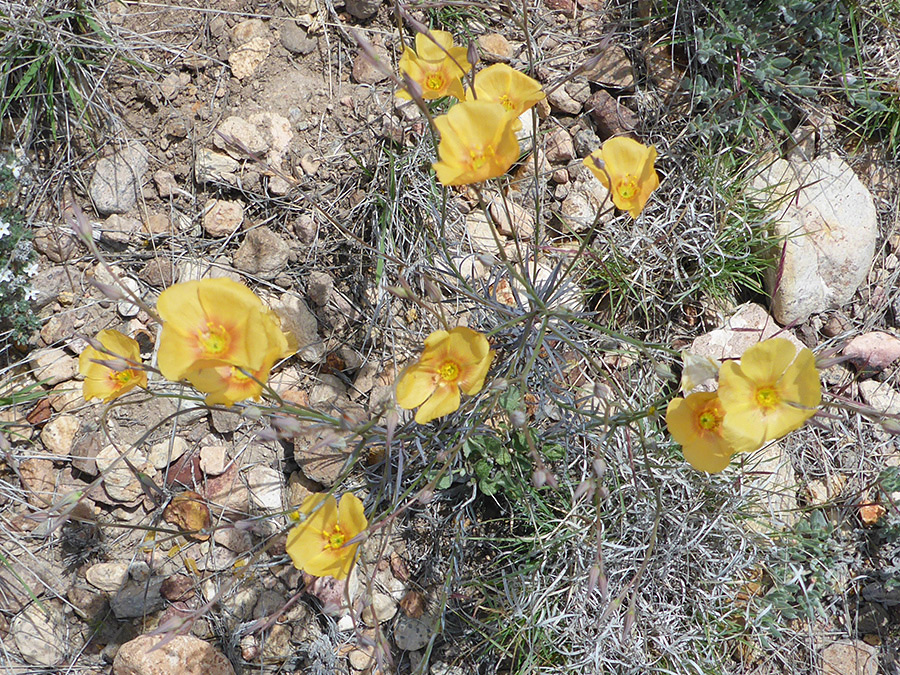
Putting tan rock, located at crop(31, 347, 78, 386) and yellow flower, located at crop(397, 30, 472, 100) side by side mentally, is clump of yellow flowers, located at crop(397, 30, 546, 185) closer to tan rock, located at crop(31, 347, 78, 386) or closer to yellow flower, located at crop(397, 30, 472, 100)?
yellow flower, located at crop(397, 30, 472, 100)

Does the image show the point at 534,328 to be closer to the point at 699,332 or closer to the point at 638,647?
the point at 699,332

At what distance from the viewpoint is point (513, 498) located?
9.54 feet

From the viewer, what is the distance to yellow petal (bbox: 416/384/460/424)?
2316 millimetres

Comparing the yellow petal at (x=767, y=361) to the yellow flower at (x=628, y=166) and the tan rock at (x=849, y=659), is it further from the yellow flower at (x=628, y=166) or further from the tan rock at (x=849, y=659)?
the tan rock at (x=849, y=659)

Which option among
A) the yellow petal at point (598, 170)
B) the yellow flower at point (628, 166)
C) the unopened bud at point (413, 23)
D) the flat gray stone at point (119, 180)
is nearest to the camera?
the unopened bud at point (413, 23)

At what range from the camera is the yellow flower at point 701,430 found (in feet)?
7.38

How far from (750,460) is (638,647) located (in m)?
0.94

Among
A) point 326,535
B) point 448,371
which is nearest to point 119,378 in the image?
point 326,535

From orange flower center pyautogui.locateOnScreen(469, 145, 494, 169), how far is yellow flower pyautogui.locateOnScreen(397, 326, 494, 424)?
0.54m

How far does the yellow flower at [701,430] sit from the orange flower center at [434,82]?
1532 mm

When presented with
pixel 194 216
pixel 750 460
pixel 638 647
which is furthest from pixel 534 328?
pixel 194 216

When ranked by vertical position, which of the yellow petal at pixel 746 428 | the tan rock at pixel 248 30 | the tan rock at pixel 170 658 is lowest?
the tan rock at pixel 170 658

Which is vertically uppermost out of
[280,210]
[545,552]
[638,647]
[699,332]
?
[280,210]

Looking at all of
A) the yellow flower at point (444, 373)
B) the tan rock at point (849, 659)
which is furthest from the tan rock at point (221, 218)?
the tan rock at point (849, 659)
